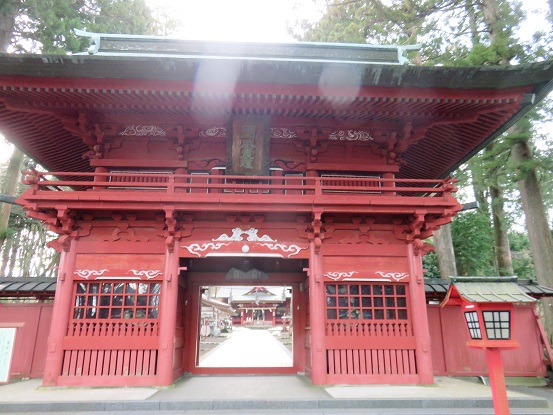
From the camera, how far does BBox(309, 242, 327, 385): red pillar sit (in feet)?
28.8

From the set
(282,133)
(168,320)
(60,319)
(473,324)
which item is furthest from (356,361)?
(60,319)

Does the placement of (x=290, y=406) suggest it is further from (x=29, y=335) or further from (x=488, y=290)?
(x=29, y=335)

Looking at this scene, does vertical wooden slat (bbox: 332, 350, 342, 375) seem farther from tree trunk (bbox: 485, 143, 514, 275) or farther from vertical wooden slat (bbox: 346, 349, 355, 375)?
tree trunk (bbox: 485, 143, 514, 275)

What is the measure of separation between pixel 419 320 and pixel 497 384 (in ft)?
14.2

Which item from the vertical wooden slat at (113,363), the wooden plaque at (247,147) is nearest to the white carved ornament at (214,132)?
the wooden plaque at (247,147)

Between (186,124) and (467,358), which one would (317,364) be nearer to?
(467,358)

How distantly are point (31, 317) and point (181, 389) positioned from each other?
197 inches

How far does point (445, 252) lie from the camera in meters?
17.1

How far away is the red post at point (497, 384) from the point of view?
485cm

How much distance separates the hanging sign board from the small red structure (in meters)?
9.53

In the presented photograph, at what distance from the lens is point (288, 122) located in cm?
1012

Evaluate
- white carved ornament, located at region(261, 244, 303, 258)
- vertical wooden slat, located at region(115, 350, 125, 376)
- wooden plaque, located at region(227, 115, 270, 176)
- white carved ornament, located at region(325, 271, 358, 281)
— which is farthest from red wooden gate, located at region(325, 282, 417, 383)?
vertical wooden slat, located at region(115, 350, 125, 376)

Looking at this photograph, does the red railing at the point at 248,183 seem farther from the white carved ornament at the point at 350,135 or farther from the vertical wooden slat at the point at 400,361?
the vertical wooden slat at the point at 400,361

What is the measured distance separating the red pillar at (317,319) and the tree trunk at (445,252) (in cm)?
981
